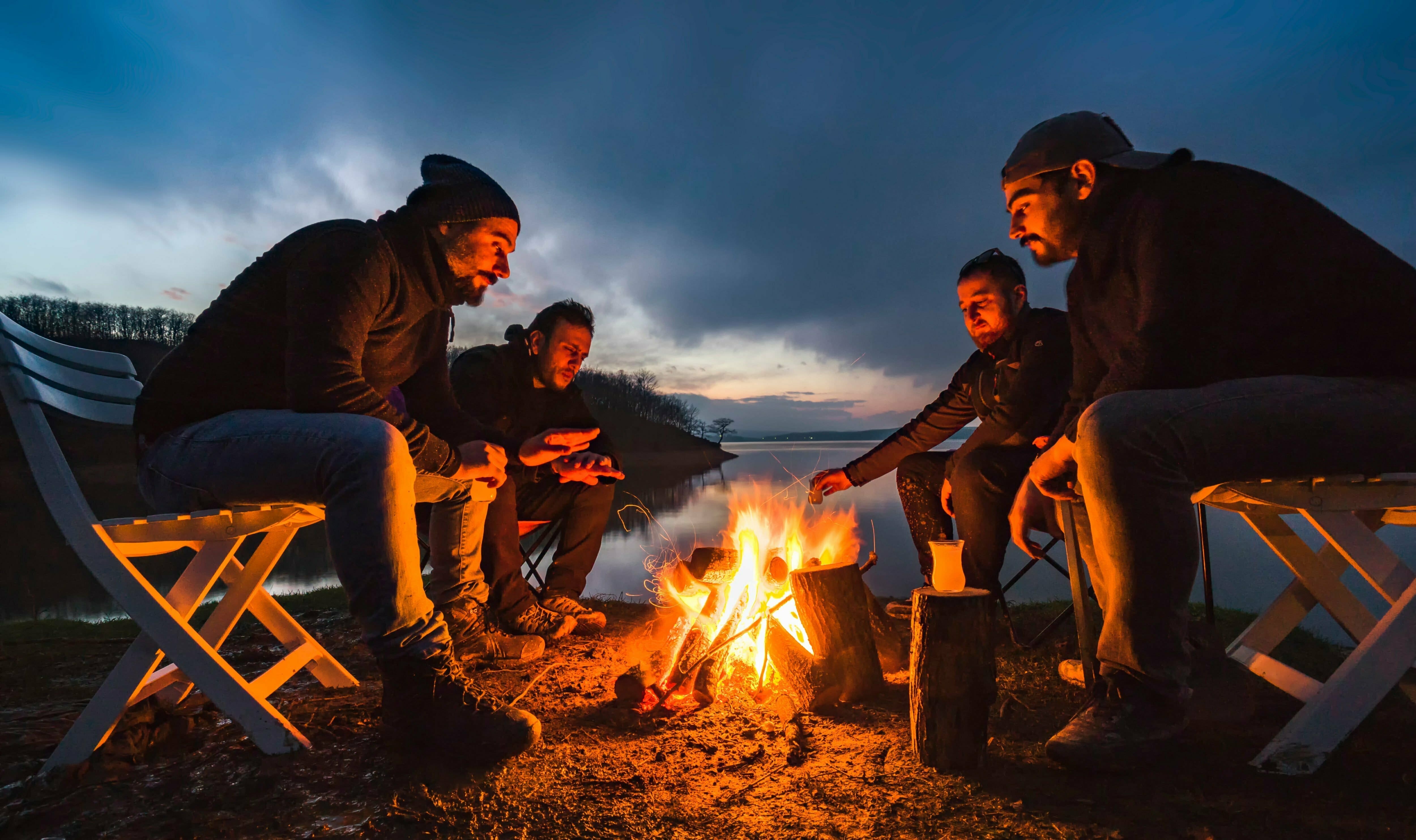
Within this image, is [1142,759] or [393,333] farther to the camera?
[393,333]

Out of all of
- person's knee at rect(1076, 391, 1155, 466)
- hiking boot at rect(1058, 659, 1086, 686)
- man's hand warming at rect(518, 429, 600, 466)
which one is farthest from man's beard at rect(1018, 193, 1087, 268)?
man's hand warming at rect(518, 429, 600, 466)

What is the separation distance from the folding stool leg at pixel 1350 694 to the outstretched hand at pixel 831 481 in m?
2.02

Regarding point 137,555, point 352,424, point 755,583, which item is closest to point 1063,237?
point 755,583

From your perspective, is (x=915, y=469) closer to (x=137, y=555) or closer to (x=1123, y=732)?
(x=1123, y=732)

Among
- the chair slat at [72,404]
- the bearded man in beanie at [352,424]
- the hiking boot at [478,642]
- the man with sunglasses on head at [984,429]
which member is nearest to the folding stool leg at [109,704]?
the bearded man in beanie at [352,424]

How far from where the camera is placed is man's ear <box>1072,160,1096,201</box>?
1.96m

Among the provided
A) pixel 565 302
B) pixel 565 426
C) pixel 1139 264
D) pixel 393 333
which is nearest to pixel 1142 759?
pixel 1139 264

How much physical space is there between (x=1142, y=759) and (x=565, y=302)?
11.7ft

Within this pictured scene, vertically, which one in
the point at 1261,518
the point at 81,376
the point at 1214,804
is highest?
the point at 81,376

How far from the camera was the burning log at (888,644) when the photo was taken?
270 cm

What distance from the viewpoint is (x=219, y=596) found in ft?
20.9

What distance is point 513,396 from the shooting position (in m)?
3.95

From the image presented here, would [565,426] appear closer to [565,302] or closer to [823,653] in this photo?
[565,302]

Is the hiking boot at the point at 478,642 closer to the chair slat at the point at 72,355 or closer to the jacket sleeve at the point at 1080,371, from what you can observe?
the chair slat at the point at 72,355
